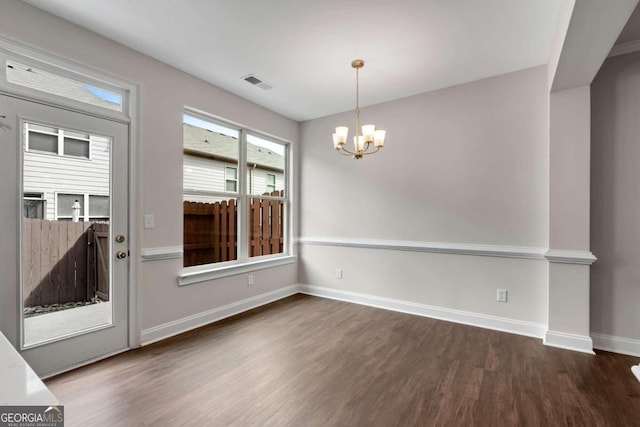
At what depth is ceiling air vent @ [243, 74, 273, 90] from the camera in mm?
3301

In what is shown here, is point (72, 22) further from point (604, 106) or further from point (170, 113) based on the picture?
point (604, 106)

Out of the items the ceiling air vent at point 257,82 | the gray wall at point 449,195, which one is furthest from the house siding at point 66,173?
the gray wall at point 449,195

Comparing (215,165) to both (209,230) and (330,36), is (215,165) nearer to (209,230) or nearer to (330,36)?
(209,230)

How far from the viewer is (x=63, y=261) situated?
2352 mm

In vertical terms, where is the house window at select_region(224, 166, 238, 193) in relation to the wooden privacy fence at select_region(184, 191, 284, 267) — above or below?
above

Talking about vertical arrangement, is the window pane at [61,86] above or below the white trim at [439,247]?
above

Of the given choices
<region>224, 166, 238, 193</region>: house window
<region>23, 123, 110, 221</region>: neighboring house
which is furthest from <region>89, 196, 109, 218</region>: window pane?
<region>224, 166, 238, 193</region>: house window

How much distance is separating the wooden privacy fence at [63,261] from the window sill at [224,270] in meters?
0.74

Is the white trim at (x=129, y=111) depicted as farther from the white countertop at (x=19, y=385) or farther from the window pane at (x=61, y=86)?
the white countertop at (x=19, y=385)

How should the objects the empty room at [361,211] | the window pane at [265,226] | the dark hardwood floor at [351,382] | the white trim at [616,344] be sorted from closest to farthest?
the dark hardwood floor at [351,382] < the empty room at [361,211] < the white trim at [616,344] < the window pane at [265,226]

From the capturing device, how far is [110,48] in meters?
2.60

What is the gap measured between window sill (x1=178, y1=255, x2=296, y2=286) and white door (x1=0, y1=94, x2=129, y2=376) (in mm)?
602

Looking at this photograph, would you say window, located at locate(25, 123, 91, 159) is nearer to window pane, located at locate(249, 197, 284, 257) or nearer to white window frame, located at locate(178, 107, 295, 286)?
white window frame, located at locate(178, 107, 295, 286)
